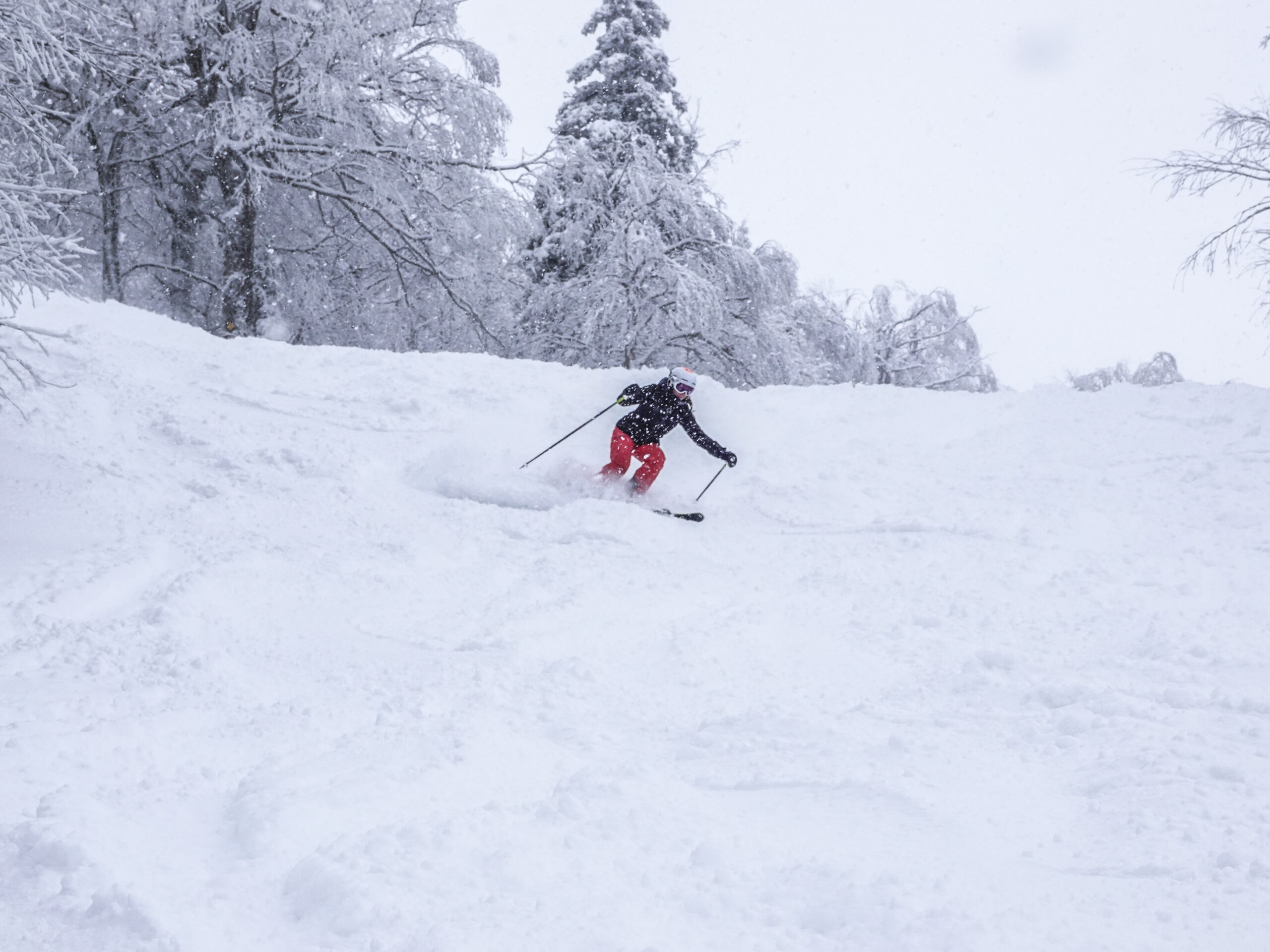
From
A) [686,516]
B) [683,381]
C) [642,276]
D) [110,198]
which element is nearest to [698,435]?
[683,381]

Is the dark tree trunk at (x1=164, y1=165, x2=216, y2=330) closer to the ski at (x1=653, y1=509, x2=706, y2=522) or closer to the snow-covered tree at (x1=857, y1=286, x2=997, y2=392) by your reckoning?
the ski at (x1=653, y1=509, x2=706, y2=522)

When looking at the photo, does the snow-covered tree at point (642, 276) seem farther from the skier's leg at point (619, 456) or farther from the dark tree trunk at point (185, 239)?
the skier's leg at point (619, 456)

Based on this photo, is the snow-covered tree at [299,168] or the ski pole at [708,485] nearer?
the ski pole at [708,485]

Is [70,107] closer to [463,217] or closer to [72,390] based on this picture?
[463,217]

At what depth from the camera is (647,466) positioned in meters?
7.95

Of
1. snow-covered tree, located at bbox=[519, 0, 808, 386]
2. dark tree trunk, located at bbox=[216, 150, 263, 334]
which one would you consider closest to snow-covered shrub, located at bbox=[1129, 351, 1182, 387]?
snow-covered tree, located at bbox=[519, 0, 808, 386]

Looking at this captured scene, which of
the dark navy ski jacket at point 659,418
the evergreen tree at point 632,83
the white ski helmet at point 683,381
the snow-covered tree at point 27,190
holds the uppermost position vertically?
the evergreen tree at point 632,83

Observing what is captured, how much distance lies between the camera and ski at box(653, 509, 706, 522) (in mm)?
7340

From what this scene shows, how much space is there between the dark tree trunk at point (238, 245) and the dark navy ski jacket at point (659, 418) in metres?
7.61

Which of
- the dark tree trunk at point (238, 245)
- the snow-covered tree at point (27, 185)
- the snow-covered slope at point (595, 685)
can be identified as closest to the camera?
the snow-covered slope at point (595, 685)

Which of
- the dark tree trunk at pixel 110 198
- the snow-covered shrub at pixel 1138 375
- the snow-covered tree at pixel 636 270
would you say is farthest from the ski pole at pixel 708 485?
the snow-covered shrub at pixel 1138 375

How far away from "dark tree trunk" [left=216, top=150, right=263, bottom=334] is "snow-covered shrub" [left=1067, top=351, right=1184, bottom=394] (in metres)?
17.4

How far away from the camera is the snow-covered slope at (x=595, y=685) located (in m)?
2.47

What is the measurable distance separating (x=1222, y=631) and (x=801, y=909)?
3.75 metres
